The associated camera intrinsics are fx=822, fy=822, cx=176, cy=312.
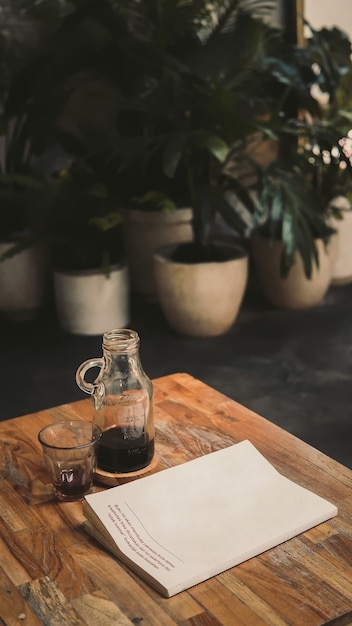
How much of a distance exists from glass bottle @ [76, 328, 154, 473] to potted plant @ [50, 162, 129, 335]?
210 centimetres

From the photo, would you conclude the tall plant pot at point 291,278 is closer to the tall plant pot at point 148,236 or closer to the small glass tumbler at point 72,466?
the tall plant pot at point 148,236

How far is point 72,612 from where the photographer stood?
1059 mm

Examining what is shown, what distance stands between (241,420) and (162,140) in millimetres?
1843

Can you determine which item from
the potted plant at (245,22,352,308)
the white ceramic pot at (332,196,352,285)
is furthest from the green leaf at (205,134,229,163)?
the white ceramic pot at (332,196,352,285)

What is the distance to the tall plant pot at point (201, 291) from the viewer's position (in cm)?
345

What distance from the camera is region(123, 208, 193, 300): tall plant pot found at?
12.6 ft

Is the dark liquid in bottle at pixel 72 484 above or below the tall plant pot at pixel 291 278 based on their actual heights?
above

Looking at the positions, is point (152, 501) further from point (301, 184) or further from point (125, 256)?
point (125, 256)

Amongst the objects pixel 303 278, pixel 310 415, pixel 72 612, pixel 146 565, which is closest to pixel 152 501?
pixel 146 565

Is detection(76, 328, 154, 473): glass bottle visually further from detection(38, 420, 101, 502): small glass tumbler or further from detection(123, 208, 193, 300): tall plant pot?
detection(123, 208, 193, 300): tall plant pot

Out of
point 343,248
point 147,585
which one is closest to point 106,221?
point 343,248

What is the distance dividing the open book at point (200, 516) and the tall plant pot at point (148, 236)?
2413 millimetres

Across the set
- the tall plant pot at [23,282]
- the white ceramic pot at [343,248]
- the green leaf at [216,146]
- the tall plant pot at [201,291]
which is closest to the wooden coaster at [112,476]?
the green leaf at [216,146]

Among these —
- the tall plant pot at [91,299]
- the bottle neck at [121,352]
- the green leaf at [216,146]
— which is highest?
the green leaf at [216,146]
